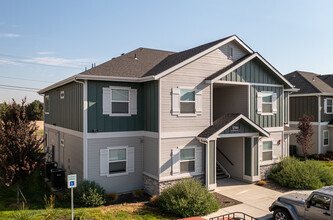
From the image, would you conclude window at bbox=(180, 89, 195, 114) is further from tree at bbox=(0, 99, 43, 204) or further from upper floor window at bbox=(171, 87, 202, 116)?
tree at bbox=(0, 99, 43, 204)

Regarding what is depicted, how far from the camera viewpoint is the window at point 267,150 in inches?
707

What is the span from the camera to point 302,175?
634 inches

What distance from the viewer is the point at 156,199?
12.8 m

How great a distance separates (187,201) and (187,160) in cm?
340

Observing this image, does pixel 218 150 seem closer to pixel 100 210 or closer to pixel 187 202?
pixel 187 202

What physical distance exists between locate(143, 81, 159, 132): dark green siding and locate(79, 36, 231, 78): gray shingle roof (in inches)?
30.0

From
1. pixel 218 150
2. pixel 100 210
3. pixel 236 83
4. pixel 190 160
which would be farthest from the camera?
pixel 218 150

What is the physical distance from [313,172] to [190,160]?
820 cm

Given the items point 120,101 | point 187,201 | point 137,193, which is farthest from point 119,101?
point 187,201

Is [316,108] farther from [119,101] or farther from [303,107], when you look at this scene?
[119,101]

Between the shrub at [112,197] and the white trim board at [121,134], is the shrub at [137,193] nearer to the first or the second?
the shrub at [112,197]

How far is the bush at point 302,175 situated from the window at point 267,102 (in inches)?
149

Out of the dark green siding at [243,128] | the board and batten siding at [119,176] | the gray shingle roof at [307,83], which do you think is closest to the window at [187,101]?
the dark green siding at [243,128]

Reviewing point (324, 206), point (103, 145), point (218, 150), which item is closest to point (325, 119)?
point (218, 150)
